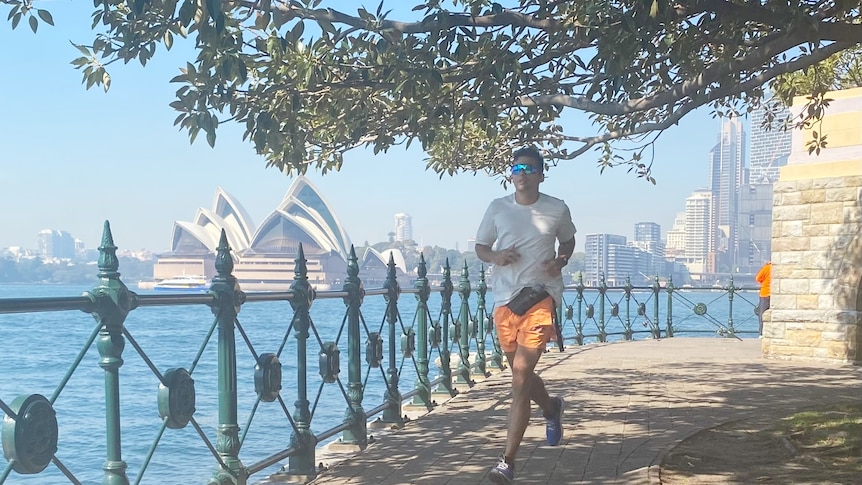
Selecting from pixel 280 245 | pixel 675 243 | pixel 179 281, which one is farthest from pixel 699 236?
pixel 179 281

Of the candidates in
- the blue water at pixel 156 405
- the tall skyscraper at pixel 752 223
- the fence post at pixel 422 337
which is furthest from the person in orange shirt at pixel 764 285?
the tall skyscraper at pixel 752 223

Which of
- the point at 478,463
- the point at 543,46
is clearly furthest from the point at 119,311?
the point at 543,46

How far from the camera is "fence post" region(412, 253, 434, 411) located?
29.3 ft

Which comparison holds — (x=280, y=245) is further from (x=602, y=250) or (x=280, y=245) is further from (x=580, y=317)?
(x=580, y=317)

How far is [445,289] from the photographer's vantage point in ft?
32.1

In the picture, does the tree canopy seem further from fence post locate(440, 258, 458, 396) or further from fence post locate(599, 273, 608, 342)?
fence post locate(599, 273, 608, 342)

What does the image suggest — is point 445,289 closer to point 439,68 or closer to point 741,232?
point 439,68

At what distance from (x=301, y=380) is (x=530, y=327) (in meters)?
1.58

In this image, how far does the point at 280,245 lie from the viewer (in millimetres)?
87375

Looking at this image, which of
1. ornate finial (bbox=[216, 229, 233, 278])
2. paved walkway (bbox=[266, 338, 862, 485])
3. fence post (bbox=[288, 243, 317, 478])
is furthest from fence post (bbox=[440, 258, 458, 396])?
ornate finial (bbox=[216, 229, 233, 278])

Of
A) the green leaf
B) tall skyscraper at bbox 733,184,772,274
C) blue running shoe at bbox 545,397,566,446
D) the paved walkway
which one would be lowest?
the paved walkway

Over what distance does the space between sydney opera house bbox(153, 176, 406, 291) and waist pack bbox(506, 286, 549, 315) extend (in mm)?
74893

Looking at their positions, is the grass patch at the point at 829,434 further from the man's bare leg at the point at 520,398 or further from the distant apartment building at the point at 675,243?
the distant apartment building at the point at 675,243

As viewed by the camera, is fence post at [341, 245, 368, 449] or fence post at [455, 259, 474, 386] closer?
fence post at [341, 245, 368, 449]
